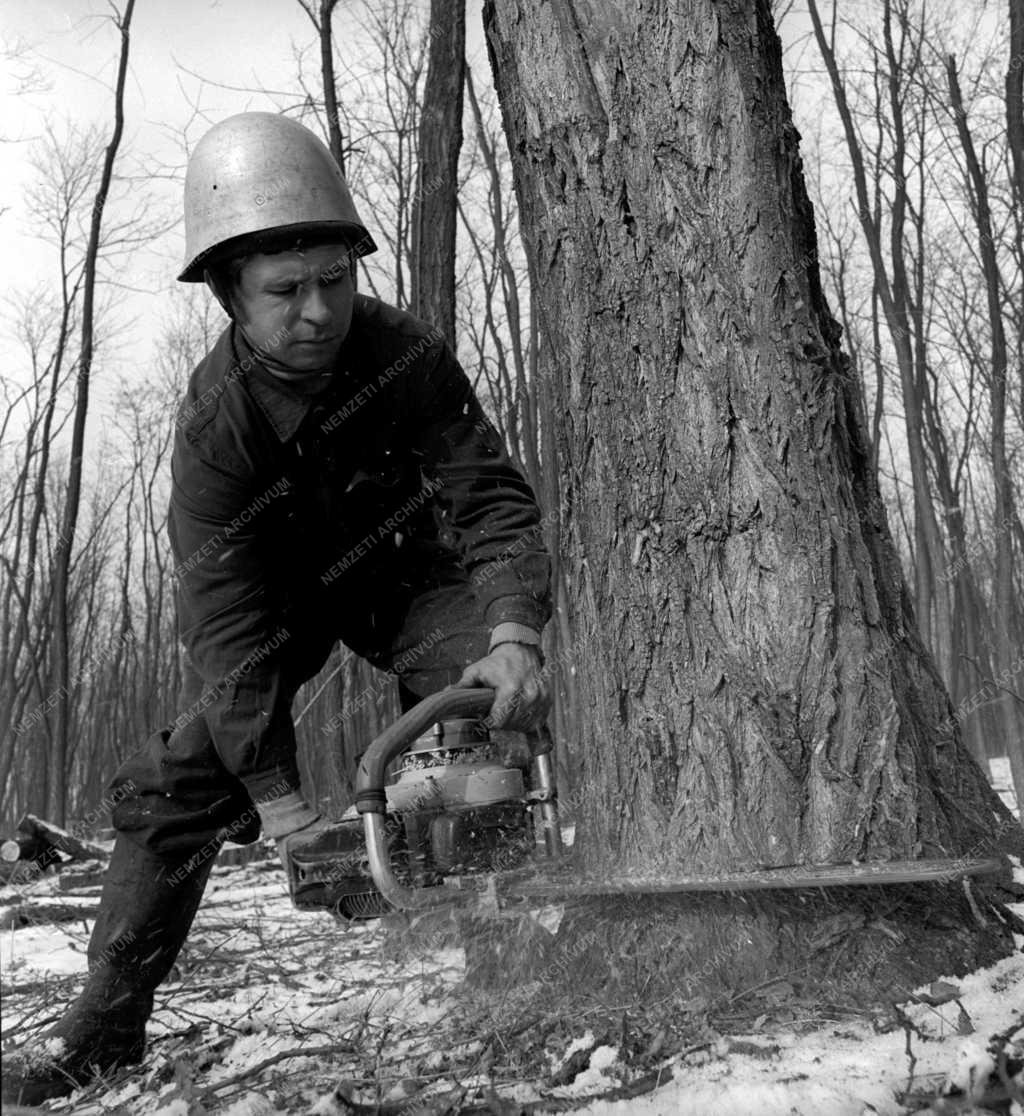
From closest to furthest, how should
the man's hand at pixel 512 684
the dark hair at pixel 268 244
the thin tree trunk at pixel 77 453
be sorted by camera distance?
the man's hand at pixel 512 684, the dark hair at pixel 268 244, the thin tree trunk at pixel 77 453

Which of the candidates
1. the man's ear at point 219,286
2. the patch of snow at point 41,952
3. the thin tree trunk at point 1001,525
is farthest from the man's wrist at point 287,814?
the thin tree trunk at point 1001,525

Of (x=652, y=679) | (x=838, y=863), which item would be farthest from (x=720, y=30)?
(x=838, y=863)

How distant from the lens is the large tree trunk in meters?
2.03

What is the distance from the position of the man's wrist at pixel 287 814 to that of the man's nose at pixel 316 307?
96 centimetres

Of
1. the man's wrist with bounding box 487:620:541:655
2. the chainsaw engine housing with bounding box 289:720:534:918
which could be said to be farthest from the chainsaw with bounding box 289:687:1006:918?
the man's wrist with bounding box 487:620:541:655

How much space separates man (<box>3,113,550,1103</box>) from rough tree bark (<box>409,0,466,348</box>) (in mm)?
3993

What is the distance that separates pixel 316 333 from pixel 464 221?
41.4ft

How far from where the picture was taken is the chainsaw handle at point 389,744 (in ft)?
→ 5.84

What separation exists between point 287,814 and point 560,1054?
689 mm

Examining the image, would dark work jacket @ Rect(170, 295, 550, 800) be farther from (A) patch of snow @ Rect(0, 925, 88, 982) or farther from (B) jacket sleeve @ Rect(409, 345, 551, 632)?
(A) patch of snow @ Rect(0, 925, 88, 982)

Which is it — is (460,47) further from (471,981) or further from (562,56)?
(471,981)

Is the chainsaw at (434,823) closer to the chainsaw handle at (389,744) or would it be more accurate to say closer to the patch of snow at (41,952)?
the chainsaw handle at (389,744)

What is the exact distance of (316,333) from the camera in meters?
2.09

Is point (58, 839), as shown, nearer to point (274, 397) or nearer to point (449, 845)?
point (274, 397)
